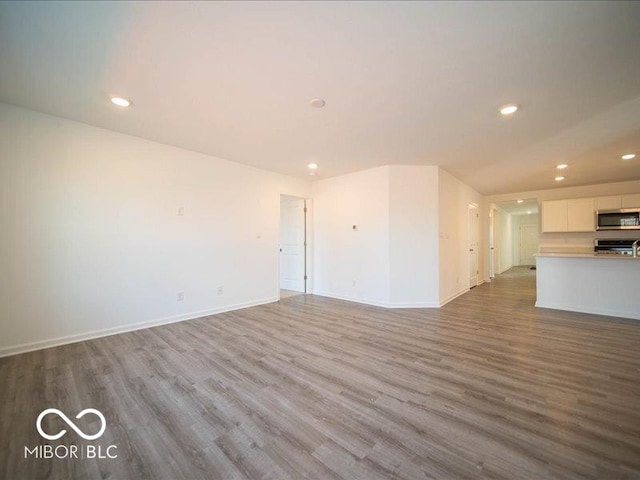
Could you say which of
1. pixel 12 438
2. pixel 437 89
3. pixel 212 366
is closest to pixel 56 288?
pixel 12 438

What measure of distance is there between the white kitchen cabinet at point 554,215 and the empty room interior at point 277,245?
2.41 feet

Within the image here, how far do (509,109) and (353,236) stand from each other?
313 centimetres

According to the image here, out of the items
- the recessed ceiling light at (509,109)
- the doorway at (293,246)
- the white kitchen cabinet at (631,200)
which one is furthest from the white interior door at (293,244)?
the white kitchen cabinet at (631,200)

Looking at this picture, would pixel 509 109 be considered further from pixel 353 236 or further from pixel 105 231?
pixel 105 231

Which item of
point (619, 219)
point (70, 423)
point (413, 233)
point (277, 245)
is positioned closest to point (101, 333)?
point (70, 423)

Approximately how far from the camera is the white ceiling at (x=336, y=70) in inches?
61.2

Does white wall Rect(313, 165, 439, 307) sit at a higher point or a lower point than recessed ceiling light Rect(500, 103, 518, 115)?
lower

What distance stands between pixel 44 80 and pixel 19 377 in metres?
2.64

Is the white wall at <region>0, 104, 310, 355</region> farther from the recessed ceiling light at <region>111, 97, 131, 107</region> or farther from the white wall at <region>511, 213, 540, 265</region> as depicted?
the white wall at <region>511, 213, 540, 265</region>

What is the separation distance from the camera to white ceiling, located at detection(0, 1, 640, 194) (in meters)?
1.55

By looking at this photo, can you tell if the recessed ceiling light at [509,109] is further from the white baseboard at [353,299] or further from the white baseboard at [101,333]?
the white baseboard at [101,333]

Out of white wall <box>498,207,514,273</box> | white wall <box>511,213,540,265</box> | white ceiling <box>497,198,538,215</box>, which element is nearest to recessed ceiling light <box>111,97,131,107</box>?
white ceiling <box>497,198,538,215</box>

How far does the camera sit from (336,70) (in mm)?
2033

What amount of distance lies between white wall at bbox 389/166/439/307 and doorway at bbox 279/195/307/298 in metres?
2.21
